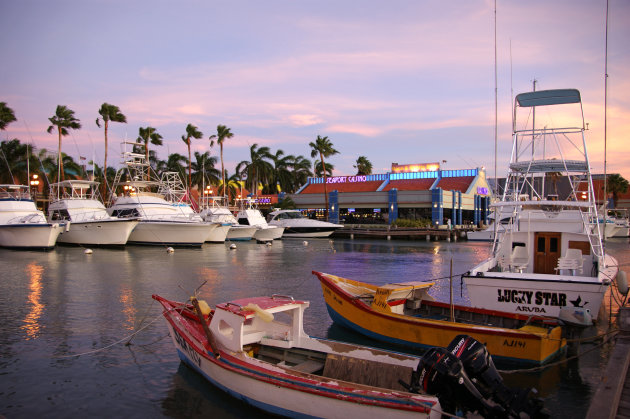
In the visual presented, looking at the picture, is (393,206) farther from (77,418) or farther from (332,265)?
(77,418)

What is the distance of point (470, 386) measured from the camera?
6.13m

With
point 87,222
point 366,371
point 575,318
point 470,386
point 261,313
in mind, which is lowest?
point 366,371

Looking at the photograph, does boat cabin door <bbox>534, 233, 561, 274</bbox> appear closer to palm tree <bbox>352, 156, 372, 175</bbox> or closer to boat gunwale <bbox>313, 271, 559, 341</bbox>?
boat gunwale <bbox>313, 271, 559, 341</bbox>

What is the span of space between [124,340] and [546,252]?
1338 centimetres

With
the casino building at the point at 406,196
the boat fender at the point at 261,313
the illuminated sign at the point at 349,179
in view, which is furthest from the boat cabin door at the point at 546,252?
the illuminated sign at the point at 349,179

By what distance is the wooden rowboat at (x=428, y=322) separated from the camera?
32.4 feet

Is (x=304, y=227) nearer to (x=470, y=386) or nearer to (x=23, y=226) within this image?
(x=23, y=226)

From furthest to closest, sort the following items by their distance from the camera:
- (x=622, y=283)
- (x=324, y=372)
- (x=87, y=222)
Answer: (x=87, y=222), (x=622, y=283), (x=324, y=372)

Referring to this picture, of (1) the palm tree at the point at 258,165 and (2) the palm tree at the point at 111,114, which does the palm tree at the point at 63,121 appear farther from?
(1) the palm tree at the point at 258,165

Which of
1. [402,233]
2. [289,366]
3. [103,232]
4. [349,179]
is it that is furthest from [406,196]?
[289,366]

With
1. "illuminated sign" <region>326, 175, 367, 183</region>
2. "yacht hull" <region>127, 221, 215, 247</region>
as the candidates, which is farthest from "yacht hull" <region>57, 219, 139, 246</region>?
"illuminated sign" <region>326, 175, 367, 183</region>

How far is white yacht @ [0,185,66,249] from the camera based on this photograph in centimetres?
3581

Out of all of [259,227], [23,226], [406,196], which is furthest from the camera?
[406,196]

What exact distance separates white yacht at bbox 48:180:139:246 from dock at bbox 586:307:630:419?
36.4 meters
